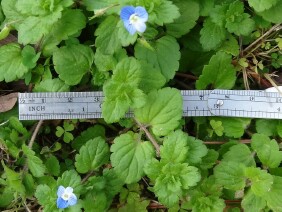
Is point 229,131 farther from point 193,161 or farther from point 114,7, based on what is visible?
point 114,7

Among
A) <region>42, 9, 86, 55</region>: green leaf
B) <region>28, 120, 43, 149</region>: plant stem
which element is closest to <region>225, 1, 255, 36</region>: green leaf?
<region>42, 9, 86, 55</region>: green leaf

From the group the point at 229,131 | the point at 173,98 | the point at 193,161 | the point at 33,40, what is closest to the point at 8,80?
the point at 33,40

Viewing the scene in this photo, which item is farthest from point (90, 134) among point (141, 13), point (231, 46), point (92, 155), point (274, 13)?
point (274, 13)

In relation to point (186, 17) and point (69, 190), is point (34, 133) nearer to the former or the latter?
point (69, 190)

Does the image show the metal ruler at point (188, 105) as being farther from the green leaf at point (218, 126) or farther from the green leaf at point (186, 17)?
the green leaf at point (186, 17)

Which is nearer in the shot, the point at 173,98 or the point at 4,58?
the point at 173,98
